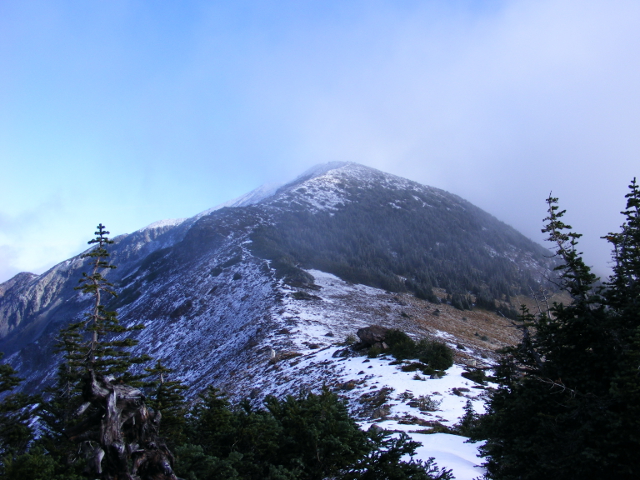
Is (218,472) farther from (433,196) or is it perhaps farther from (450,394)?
(433,196)

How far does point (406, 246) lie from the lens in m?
79.7

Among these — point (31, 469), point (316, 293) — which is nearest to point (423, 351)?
point (31, 469)

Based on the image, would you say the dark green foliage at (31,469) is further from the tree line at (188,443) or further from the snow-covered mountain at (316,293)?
the snow-covered mountain at (316,293)

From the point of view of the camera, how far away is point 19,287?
120500mm

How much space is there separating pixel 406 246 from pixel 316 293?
4197 cm

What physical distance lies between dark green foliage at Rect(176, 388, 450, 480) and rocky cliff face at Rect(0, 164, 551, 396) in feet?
41.9

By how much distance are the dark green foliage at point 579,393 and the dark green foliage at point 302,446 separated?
2114mm

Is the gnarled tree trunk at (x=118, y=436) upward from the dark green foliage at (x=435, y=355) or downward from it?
downward

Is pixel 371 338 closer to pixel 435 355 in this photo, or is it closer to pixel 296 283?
pixel 435 355

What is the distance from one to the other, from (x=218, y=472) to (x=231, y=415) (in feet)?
5.95

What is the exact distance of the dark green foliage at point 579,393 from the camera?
5.89 meters

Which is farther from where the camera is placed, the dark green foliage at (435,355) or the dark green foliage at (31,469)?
the dark green foliage at (435,355)

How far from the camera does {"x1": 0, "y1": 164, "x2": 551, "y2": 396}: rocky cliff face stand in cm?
3048

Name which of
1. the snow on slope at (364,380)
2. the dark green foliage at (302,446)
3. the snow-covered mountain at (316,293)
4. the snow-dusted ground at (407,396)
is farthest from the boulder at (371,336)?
the dark green foliage at (302,446)
